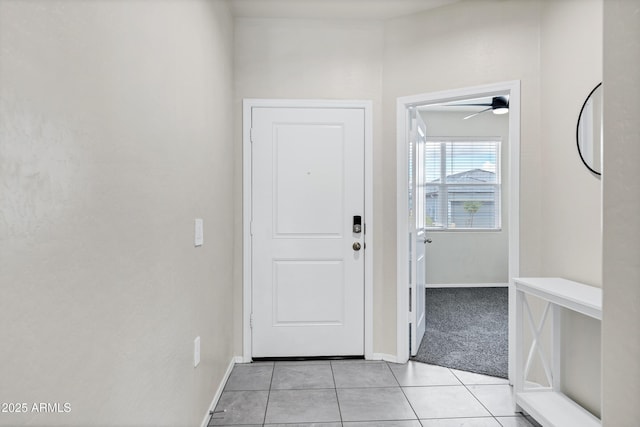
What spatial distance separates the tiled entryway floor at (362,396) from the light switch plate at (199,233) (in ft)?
3.37

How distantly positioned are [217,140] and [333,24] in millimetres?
1401

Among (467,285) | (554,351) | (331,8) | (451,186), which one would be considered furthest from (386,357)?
(451,186)

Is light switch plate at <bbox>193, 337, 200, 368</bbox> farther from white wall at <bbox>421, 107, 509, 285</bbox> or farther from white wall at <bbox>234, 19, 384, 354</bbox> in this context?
white wall at <bbox>421, 107, 509, 285</bbox>

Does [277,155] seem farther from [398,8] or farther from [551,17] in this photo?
[551,17]

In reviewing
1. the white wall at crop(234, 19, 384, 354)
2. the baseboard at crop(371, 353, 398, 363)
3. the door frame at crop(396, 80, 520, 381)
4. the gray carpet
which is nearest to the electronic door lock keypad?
the white wall at crop(234, 19, 384, 354)

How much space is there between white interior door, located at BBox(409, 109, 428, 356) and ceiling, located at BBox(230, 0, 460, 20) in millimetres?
748

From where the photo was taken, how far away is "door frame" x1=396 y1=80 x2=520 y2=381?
2.53 m

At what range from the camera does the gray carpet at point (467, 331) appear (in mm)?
2953

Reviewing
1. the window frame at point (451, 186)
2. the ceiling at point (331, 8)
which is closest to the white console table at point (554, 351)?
the ceiling at point (331, 8)

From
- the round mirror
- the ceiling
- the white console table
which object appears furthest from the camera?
the ceiling

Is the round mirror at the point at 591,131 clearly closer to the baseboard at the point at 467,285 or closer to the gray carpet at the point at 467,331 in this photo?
the gray carpet at the point at 467,331

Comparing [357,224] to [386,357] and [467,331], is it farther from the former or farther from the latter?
[467,331]

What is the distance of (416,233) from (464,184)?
3053 mm

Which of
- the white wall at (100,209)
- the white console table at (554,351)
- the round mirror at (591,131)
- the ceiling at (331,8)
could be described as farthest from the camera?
the ceiling at (331,8)
